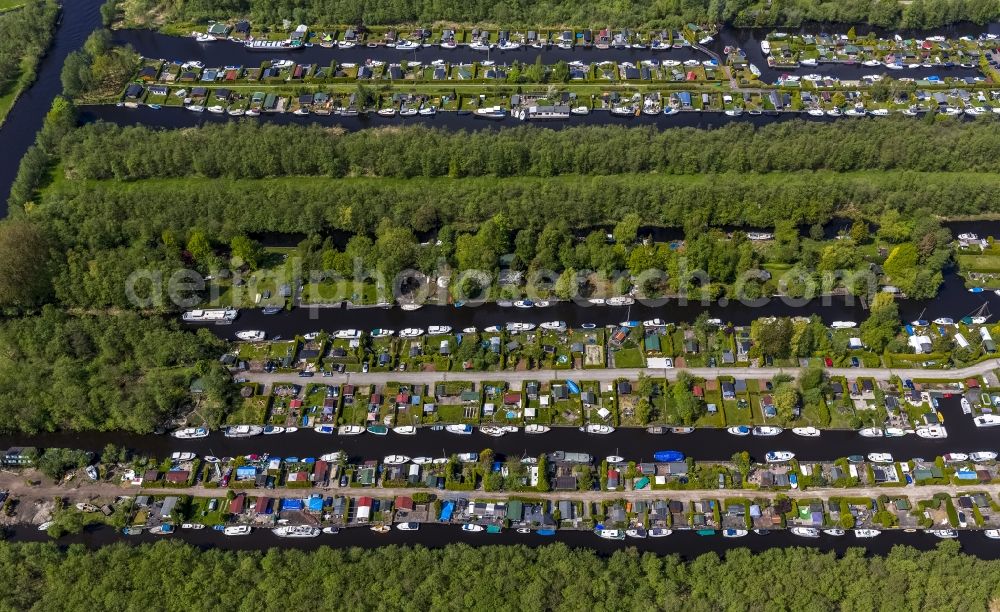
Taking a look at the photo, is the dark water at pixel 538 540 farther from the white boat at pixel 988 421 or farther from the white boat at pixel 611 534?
the white boat at pixel 988 421

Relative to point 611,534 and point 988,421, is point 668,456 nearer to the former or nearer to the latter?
point 611,534

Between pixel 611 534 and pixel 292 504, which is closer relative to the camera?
pixel 611 534

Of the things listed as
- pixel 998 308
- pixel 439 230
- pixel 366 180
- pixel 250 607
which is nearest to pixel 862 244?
pixel 998 308

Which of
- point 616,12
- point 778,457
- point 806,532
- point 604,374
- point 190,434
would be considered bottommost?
point 806,532

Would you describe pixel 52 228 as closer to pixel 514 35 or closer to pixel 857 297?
pixel 514 35

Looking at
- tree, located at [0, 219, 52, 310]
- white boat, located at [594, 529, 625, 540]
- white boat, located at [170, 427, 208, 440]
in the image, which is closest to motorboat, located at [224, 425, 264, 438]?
white boat, located at [170, 427, 208, 440]

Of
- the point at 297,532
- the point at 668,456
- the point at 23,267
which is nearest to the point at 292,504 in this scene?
the point at 297,532
